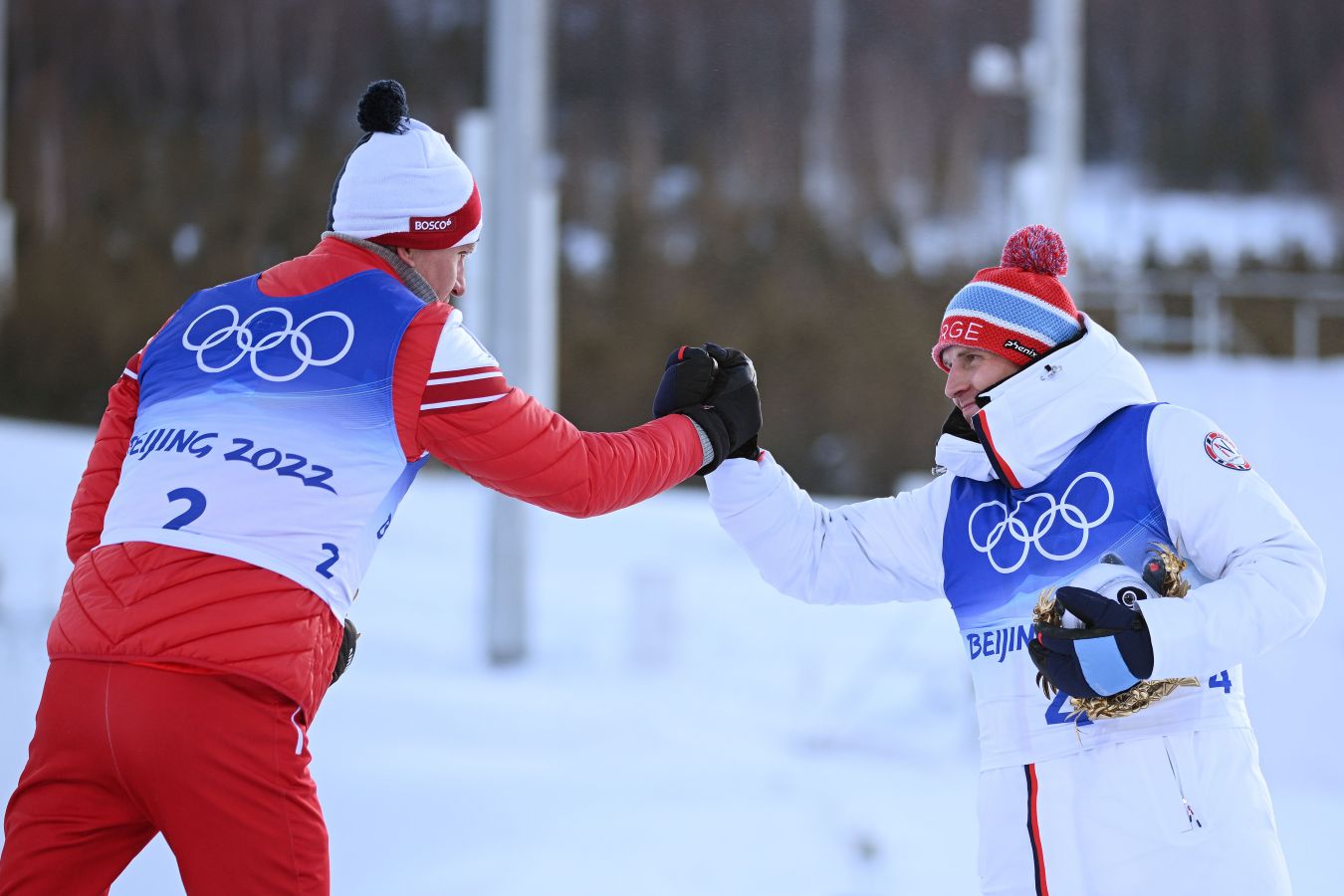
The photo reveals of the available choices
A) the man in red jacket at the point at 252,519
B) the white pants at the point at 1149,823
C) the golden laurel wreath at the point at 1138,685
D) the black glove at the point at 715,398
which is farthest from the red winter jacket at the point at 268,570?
the white pants at the point at 1149,823

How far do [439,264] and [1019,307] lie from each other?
932 mm

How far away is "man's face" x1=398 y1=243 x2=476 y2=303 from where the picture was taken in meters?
2.23

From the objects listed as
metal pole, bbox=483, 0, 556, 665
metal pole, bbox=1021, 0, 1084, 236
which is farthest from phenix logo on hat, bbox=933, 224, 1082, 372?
metal pole, bbox=1021, 0, 1084, 236

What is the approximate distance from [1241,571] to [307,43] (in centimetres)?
1425

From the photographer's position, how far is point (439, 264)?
2.25m

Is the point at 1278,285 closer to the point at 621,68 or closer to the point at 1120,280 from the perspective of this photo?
the point at 1120,280

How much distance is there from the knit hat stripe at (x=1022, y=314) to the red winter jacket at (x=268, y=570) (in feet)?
1.83

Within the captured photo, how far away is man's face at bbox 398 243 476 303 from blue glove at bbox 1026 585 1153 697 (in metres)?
1.05

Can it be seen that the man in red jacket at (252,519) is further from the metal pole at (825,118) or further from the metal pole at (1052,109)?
the metal pole at (825,118)

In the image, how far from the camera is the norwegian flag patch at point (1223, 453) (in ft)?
6.81

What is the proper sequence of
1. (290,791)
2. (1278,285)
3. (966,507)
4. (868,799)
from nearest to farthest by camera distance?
(290,791) < (966,507) < (868,799) < (1278,285)

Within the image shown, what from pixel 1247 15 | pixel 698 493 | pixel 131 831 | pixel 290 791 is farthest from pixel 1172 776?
pixel 1247 15

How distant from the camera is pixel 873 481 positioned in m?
13.7

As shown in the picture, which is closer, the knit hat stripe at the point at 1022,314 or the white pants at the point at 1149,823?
the white pants at the point at 1149,823
